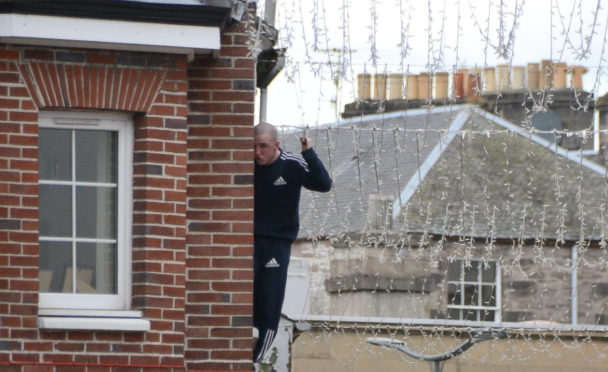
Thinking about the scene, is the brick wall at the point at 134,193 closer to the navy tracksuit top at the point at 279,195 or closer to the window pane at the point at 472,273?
the navy tracksuit top at the point at 279,195

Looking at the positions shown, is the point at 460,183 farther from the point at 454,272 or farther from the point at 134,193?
the point at 134,193

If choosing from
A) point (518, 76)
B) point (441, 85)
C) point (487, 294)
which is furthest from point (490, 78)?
point (487, 294)

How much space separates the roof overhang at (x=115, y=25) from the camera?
32.7 ft

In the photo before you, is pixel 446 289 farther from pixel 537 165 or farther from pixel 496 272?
pixel 537 165

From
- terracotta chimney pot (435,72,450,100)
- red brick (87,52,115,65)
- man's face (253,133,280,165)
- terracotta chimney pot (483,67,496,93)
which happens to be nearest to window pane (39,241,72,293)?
red brick (87,52,115,65)

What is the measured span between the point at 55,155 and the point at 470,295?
19.3 m

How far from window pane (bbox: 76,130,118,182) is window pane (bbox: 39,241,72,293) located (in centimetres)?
47

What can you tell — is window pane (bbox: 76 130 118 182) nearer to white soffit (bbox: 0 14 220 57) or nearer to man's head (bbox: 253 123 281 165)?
white soffit (bbox: 0 14 220 57)

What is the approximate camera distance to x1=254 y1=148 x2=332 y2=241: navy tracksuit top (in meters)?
10.6

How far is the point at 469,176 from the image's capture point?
29.0m

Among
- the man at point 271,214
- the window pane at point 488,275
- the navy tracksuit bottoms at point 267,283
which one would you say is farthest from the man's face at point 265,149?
the window pane at point 488,275

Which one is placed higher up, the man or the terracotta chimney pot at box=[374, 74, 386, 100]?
the terracotta chimney pot at box=[374, 74, 386, 100]

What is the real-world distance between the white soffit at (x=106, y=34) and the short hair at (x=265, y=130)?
0.73 metres

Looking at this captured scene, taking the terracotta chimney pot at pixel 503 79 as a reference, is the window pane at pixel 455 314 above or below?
below
